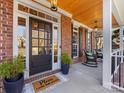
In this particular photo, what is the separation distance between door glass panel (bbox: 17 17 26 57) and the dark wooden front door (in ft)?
0.70

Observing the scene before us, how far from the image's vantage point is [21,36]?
3.71 m

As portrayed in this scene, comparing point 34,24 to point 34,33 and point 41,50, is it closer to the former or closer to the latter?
point 34,33

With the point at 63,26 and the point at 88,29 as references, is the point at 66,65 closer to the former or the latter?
the point at 63,26

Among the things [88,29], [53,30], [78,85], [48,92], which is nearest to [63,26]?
[53,30]

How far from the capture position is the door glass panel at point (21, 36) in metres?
3.61

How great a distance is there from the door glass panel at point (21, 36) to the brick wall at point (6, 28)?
45 centimetres

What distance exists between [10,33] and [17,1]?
89 cm

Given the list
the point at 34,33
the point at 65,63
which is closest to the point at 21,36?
the point at 34,33

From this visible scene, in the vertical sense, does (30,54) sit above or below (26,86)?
above

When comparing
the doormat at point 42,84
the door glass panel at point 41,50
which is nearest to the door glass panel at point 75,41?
the door glass panel at point 41,50

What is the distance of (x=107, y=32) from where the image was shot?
348 centimetres

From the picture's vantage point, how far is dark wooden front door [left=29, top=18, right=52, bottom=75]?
13.3 feet

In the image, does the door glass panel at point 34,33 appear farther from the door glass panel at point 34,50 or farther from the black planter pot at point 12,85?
the black planter pot at point 12,85

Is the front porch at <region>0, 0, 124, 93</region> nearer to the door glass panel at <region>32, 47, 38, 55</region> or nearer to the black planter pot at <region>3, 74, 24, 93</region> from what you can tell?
the door glass panel at <region>32, 47, 38, 55</region>
